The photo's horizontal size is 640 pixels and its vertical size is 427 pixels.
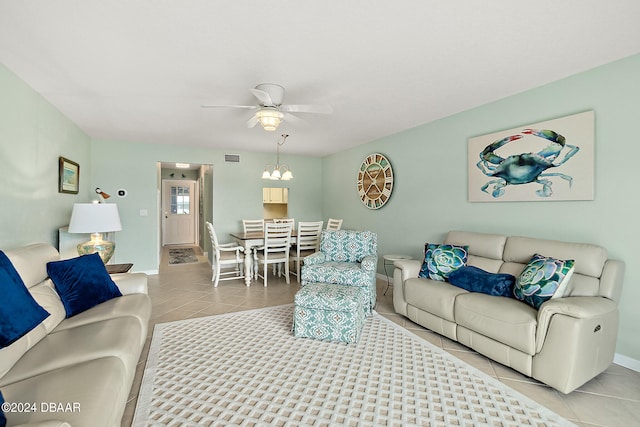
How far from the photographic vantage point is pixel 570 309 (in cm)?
194

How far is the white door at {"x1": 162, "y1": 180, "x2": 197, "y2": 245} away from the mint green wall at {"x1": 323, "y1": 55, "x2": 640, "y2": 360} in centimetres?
688

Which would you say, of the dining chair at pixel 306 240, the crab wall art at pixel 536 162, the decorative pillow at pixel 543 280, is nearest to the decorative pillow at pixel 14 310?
the decorative pillow at pixel 543 280

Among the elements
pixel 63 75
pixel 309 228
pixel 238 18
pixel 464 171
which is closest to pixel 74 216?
pixel 63 75

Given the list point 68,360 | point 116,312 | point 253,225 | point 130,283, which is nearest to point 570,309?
point 68,360

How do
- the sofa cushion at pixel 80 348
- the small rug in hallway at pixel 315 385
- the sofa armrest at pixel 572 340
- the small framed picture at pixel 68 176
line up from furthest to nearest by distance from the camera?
the small framed picture at pixel 68 176 → the sofa armrest at pixel 572 340 → the small rug in hallway at pixel 315 385 → the sofa cushion at pixel 80 348

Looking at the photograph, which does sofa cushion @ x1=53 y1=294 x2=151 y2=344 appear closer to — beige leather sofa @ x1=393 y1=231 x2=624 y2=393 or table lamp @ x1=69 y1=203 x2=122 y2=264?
table lamp @ x1=69 y1=203 x2=122 y2=264

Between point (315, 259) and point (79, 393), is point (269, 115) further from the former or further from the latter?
point (79, 393)

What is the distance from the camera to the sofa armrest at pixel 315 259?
3.45 metres

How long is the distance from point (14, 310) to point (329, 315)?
208cm

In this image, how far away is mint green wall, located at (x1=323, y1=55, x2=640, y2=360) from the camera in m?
2.34

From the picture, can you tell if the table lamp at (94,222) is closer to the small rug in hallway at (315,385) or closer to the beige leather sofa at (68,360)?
the beige leather sofa at (68,360)

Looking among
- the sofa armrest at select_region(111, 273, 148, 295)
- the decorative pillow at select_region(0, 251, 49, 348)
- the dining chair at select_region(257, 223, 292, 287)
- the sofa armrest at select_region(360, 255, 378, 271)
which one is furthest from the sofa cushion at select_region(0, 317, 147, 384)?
the dining chair at select_region(257, 223, 292, 287)

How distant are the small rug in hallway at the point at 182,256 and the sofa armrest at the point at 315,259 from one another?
4.26m

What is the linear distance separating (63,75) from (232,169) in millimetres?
3529
